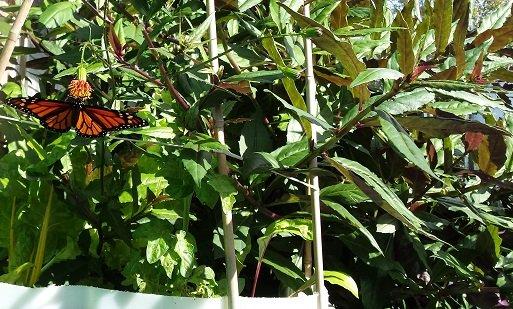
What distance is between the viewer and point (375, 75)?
70 cm

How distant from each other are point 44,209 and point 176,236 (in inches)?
10.5

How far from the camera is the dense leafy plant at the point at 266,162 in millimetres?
794

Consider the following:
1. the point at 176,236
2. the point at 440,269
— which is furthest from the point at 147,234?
the point at 440,269

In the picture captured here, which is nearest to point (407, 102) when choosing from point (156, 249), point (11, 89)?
point (156, 249)

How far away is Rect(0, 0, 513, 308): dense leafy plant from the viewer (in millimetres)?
794

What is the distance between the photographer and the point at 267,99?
1113mm

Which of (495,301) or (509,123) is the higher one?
(509,123)

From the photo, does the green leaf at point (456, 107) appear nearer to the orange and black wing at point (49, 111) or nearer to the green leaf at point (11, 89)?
the orange and black wing at point (49, 111)

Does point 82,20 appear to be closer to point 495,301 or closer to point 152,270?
point 152,270

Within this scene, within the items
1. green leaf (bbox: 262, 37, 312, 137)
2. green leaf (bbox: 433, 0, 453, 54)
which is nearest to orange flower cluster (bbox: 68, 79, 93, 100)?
green leaf (bbox: 262, 37, 312, 137)

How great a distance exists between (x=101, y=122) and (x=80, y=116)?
0.04 meters

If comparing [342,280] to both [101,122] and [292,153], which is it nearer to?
[292,153]

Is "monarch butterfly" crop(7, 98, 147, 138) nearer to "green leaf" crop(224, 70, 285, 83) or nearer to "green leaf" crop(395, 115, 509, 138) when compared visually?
"green leaf" crop(224, 70, 285, 83)

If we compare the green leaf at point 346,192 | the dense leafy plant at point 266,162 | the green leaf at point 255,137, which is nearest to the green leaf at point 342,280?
the dense leafy plant at point 266,162
